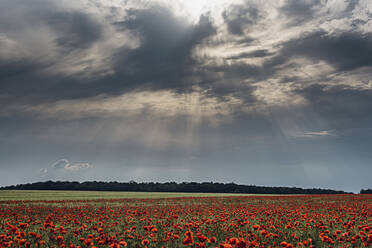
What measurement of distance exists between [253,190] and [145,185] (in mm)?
37639

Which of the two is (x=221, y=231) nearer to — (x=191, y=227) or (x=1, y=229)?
(x=191, y=227)

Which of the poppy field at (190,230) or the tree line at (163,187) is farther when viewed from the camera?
the tree line at (163,187)

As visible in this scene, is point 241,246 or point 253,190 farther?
point 253,190

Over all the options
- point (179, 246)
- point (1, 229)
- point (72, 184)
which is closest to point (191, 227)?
point (179, 246)

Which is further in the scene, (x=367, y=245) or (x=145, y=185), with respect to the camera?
(x=145, y=185)

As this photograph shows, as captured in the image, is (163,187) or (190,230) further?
(163,187)

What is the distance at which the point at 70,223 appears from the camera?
45.6ft

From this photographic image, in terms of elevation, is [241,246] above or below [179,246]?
above

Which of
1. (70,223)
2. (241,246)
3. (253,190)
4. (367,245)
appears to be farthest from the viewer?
(253,190)

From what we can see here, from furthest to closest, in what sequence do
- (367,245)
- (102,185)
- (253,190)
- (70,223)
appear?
1. (102,185)
2. (253,190)
3. (70,223)
4. (367,245)

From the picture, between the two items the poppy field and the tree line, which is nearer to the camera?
the poppy field

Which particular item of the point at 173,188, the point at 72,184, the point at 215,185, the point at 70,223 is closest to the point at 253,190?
the point at 215,185

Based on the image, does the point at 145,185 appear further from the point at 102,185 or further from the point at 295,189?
the point at 295,189

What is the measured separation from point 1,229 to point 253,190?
9601 centimetres
